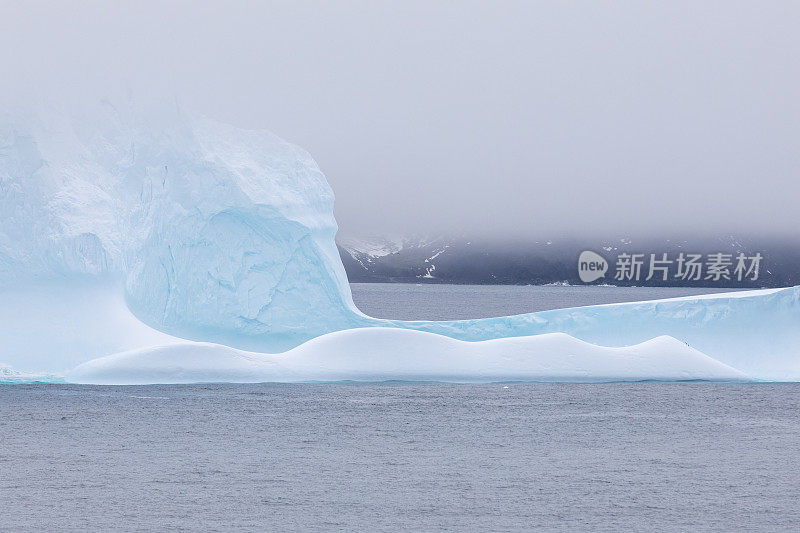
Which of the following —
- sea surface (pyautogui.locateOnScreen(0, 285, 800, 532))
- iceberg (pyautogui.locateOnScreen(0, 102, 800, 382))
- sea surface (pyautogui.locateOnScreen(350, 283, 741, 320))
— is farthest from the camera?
sea surface (pyautogui.locateOnScreen(350, 283, 741, 320))

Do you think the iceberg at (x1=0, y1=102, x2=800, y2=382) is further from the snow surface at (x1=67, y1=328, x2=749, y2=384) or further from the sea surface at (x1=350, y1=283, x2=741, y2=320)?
the sea surface at (x1=350, y1=283, x2=741, y2=320)

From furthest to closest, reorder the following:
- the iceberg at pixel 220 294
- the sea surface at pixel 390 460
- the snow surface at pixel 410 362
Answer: the iceberg at pixel 220 294 → the snow surface at pixel 410 362 → the sea surface at pixel 390 460

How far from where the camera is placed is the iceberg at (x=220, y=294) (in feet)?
49.7

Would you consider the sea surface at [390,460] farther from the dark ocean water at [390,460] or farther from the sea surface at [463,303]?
the sea surface at [463,303]

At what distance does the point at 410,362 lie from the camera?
50.9ft

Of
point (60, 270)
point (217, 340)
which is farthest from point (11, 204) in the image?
point (217, 340)

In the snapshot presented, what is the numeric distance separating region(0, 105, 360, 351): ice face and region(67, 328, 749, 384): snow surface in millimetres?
1509

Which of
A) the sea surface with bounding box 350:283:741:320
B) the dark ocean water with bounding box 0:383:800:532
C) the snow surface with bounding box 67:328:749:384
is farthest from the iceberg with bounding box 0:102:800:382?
the sea surface with bounding box 350:283:741:320

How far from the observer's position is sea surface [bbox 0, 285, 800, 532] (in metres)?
8.95

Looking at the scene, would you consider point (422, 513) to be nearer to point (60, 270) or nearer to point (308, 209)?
point (60, 270)

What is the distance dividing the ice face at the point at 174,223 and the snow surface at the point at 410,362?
1509mm

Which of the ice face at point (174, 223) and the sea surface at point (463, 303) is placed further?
the sea surface at point (463, 303)

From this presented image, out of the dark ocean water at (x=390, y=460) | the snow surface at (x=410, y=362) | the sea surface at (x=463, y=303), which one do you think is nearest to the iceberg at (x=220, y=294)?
the snow surface at (x=410, y=362)

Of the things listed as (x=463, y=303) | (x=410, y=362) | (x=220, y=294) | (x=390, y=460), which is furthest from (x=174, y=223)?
(x=463, y=303)
